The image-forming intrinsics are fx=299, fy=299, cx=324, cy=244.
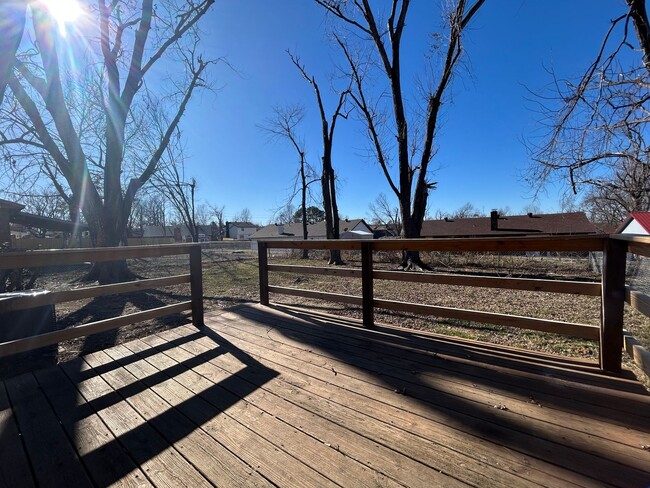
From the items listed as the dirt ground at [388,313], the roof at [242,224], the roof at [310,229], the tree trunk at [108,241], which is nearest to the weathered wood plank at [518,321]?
the dirt ground at [388,313]

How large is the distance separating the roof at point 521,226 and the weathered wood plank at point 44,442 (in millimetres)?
27332

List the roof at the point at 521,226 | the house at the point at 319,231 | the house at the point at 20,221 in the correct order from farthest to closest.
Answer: the house at the point at 319,231
the roof at the point at 521,226
the house at the point at 20,221

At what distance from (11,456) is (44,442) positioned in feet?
0.40

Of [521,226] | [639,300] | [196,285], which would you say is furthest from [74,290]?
[521,226]

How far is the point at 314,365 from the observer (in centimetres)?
243

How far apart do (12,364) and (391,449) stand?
353 centimetres

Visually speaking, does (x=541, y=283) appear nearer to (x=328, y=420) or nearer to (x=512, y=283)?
(x=512, y=283)

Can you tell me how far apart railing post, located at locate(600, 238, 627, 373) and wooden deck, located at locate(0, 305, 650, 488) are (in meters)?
0.13

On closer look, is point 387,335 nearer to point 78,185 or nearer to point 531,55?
point 531,55

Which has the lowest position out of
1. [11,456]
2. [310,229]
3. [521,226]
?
[11,456]

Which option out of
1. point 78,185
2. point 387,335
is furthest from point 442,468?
point 78,185

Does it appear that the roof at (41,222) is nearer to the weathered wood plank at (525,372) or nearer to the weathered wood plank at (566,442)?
the weathered wood plank at (525,372)

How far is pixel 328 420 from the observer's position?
1.71m

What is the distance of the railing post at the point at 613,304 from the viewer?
6.91 feet
